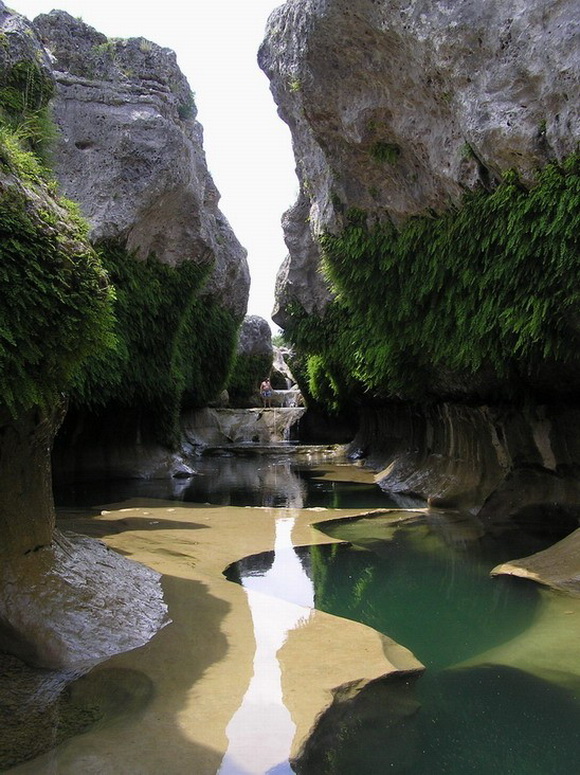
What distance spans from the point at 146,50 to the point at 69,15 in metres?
→ 2.16

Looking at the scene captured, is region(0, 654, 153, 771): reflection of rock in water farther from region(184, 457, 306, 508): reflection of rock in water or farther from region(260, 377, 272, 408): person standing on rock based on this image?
region(260, 377, 272, 408): person standing on rock

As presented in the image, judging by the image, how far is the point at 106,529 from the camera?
30.2 ft

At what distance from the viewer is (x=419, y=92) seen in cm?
973

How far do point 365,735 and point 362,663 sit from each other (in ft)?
3.01

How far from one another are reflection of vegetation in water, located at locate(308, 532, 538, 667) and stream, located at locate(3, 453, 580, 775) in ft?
0.08

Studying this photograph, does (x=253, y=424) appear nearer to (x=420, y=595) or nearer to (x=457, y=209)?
(x=457, y=209)

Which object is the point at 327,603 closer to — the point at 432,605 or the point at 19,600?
the point at 432,605

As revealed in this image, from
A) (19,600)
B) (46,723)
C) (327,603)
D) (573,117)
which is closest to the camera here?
(46,723)

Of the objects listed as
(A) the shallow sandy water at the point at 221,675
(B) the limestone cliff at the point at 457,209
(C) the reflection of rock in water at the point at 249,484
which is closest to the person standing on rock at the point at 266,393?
(C) the reflection of rock in water at the point at 249,484

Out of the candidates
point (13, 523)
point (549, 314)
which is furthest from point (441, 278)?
point (13, 523)

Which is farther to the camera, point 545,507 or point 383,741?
point 545,507

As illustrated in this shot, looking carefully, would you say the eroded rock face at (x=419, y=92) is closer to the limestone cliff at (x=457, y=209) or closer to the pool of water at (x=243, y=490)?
the limestone cliff at (x=457, y=209)

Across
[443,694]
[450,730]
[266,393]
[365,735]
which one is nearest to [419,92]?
[443,694]

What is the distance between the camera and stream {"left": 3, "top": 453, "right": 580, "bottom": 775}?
359 centimetres
